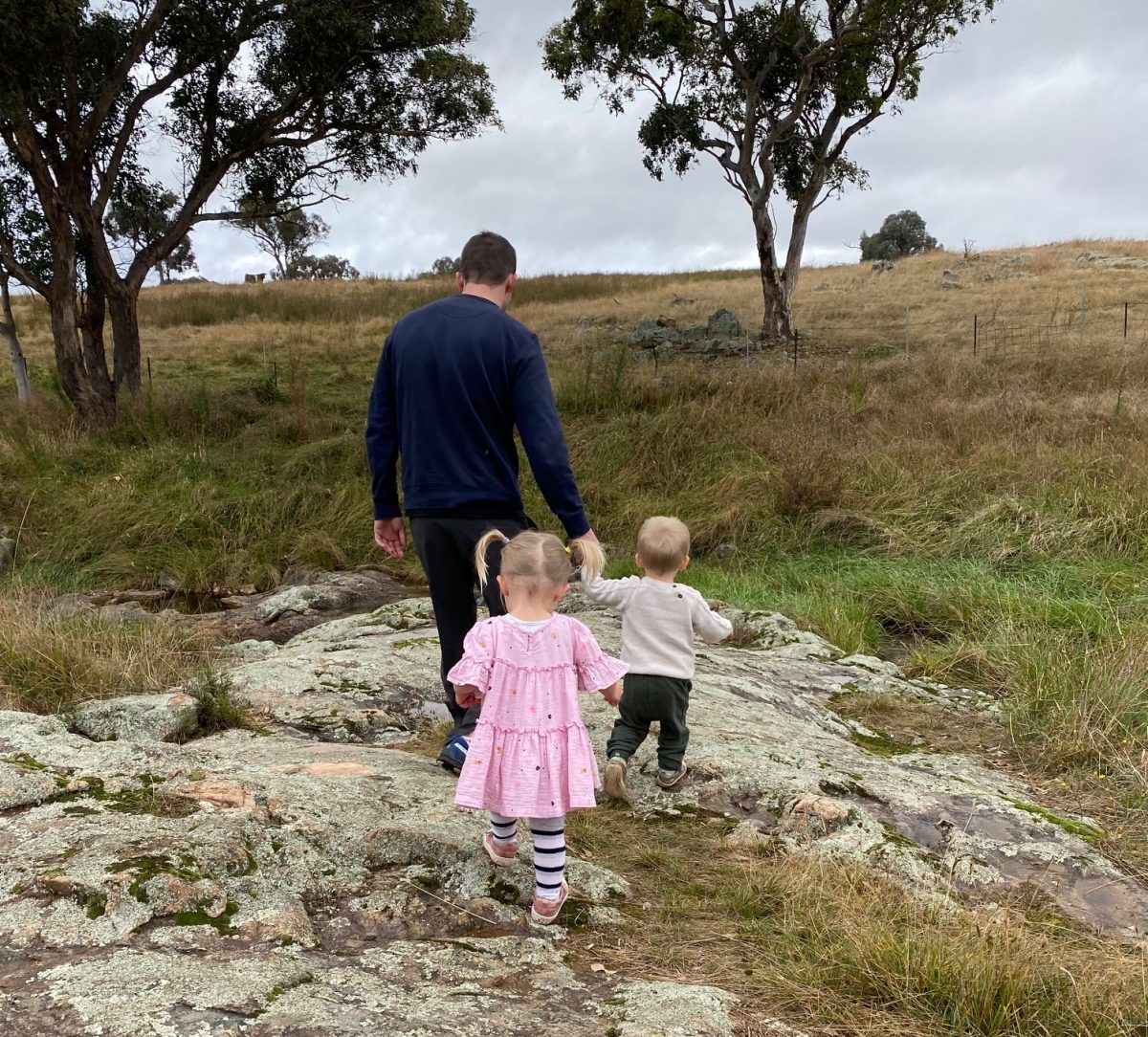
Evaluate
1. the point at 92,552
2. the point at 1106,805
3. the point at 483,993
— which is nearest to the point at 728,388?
the point at 92,552

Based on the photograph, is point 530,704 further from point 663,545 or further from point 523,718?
point 663,545

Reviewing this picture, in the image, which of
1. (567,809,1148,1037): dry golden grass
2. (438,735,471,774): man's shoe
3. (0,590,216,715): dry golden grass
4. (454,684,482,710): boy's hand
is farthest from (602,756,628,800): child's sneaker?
(0,590,216,715): dry golden grass

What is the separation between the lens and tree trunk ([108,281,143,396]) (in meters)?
13.4

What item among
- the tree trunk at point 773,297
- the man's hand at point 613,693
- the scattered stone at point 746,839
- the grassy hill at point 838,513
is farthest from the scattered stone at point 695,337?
the man's hand at point 613,693

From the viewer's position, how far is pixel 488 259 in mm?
3291

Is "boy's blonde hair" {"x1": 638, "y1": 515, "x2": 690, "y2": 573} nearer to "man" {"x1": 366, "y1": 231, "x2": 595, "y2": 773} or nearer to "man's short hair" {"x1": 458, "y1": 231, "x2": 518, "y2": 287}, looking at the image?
"man" {"x1": 366, "y1": 231, "x2": 595, "y2": 773}

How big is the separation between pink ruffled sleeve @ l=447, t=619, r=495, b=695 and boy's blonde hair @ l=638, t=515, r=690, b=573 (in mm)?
959

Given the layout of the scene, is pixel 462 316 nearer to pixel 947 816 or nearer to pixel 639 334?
pixel 947 816

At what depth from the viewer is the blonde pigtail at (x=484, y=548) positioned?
297 cm

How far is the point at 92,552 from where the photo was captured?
9.97 meters

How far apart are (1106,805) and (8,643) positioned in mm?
5353

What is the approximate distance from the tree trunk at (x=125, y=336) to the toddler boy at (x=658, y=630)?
40.5ft

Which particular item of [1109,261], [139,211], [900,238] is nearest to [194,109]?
[139,211]

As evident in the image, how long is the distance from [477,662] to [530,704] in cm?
20
